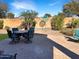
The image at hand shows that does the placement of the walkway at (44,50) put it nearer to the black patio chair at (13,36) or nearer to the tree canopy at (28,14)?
the black patio chair at (13,36)

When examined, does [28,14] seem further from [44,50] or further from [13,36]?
[44,50]

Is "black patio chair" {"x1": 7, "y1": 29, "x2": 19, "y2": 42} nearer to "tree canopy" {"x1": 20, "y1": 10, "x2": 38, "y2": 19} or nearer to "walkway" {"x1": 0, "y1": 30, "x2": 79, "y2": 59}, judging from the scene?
"walkway" {"x1": 0, "y1": 30, "x2": 79, "y2": 59}

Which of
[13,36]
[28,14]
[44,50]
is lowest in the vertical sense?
[44,50]

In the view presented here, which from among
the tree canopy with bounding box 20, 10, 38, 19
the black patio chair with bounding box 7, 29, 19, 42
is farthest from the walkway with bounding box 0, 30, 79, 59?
the tree canopy with bounding box 20, 10, 38, 19

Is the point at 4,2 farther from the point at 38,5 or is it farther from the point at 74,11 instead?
the point at 74,11

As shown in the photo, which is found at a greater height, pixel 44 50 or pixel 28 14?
pixel 28 14

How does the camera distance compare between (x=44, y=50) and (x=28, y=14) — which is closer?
(x=44, y=50)

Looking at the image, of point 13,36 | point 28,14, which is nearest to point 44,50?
point 13,36

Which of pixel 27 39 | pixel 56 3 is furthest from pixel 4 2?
pixel 27 39

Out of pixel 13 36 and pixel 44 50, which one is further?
pixel 13 36

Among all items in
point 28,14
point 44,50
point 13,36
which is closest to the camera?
point 44,50

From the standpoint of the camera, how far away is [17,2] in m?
35.4

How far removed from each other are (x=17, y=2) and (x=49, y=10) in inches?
259

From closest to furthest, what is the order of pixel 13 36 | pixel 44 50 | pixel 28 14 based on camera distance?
1. pixel 44 50
2. pixel 13 36
3. pixel 28 14
